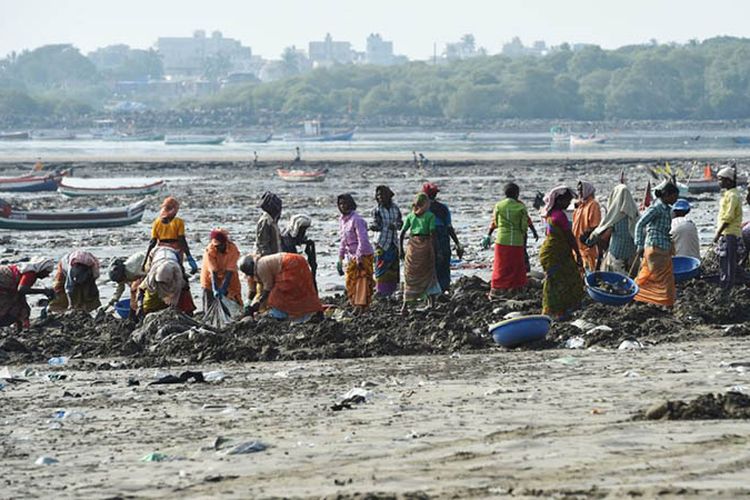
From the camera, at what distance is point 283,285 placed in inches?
477

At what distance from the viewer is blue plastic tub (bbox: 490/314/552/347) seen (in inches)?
431

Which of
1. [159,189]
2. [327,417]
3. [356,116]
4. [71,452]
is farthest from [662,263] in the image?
[356,116]

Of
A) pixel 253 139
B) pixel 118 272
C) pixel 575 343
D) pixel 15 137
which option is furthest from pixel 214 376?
pixel 15 137

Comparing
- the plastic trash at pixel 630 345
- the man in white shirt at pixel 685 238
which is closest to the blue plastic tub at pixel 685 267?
the man in white shirt at pixel 685 238

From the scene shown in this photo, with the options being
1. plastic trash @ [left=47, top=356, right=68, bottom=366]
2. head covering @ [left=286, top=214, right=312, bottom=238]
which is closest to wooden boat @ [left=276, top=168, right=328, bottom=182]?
head covering @ [left=286, top=214, right=312, bottom=238]

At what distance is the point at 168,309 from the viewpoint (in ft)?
40.1

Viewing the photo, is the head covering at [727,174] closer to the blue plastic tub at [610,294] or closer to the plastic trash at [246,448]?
the blue plastic tub at [610,294]

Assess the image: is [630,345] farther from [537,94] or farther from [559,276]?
[537,94]

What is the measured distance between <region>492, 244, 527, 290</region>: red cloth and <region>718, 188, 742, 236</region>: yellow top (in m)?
1.80

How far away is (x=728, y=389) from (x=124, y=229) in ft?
68.2

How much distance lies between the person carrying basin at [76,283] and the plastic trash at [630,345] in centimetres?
469

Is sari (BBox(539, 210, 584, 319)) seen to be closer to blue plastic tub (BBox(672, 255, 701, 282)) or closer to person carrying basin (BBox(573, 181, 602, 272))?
person carrying basin (BBox(573, 181, 602, 272))

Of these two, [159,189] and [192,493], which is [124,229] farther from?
[192,493]

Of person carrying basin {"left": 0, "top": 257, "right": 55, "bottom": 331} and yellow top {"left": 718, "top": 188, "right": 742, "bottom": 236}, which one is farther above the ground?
yellow top {"left": 718, "top": 188, "right": 742, "bottom": 236}
